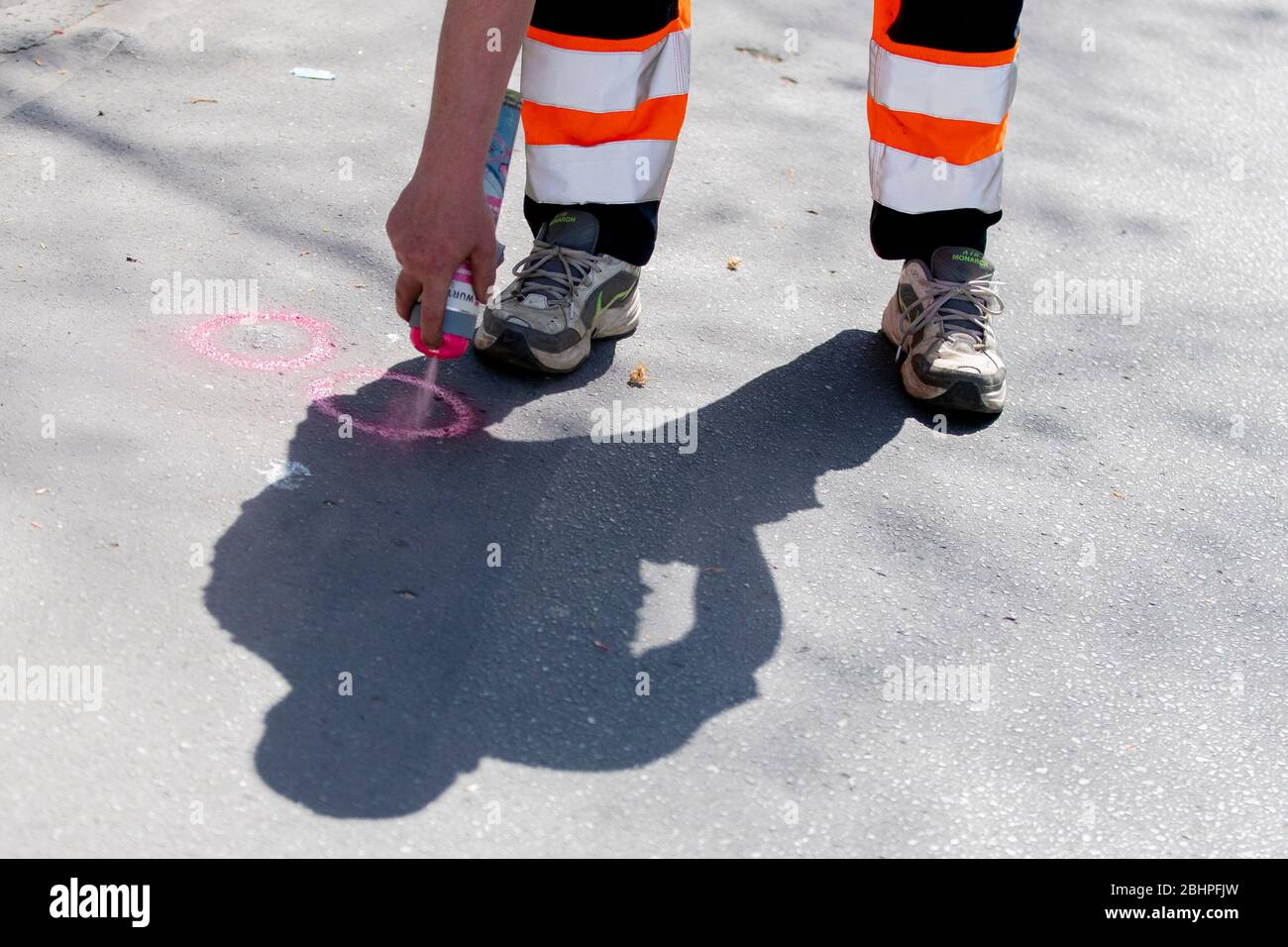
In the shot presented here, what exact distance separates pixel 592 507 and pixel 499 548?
203mm

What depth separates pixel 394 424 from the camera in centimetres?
242

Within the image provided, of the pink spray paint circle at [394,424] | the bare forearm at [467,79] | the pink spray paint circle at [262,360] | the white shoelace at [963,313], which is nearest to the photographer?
the bare forearm at [467,79]

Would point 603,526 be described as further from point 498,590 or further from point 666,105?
point 666,105

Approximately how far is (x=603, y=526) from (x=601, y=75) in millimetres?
872

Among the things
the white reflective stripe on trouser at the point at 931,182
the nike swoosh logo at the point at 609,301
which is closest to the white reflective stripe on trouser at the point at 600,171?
the nike swoosh logo at the point at 609,301

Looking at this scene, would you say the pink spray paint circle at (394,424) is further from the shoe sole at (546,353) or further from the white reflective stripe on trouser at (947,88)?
the white reflective stripe on trouser at (947,88)

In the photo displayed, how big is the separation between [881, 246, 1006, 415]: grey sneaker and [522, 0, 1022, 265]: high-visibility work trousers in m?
0.12

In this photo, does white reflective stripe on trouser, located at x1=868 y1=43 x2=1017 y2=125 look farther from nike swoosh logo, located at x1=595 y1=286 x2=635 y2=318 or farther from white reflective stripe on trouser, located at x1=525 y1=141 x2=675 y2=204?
nike swoosh logo, located at x1=595 y1=286 x2=635 y2=318

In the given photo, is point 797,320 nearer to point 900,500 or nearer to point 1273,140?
point 900,500

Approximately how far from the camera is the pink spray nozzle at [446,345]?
7.43 feet

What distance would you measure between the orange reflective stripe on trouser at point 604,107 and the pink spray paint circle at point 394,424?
462 millimetres

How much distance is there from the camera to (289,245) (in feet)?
9.48

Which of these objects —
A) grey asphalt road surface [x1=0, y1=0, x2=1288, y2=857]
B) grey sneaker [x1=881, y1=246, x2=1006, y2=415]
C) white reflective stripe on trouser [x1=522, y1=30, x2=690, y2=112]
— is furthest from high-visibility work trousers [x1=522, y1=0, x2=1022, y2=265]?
grey asphalt road surface [x1=0, y1=0, x2=1288, y2=857]

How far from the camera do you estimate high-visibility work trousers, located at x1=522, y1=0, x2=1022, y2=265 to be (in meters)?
2.55
